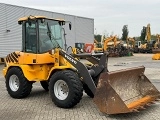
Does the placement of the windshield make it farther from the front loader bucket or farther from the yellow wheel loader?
the front loader bucket

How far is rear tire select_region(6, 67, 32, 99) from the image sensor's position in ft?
31.3

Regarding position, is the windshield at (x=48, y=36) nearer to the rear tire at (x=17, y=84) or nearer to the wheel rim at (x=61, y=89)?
the rear tire at (x=17, y=84)

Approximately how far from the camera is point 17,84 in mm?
9922

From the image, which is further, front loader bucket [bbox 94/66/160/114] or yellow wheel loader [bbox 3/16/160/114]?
yellow wheel loader [bbox 3/16/160/114]

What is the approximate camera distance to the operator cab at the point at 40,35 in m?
9.30

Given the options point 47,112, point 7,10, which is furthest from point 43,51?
point 7,10

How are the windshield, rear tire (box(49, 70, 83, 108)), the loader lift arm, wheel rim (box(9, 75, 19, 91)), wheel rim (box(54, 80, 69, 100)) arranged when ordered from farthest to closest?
wheel rim (box(9, 75, 19, 91)) < the windshield < wheel rim (box(54, 80, 69, 100)) < the loader lift arm < rear tire (box(49, 70, 83, 108))

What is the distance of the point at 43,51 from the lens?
9242mm

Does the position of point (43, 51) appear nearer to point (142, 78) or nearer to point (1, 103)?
Result: point (1, 103)

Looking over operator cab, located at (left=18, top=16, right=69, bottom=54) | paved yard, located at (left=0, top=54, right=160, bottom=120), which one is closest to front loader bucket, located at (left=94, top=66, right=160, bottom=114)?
paved yard, located at (left=0, top=54, right=160, bottom=120)

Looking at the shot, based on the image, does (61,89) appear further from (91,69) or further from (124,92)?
(124,92)

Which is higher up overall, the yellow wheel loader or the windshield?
the windshield

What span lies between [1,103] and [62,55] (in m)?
2.32

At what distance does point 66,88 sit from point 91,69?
974mm
